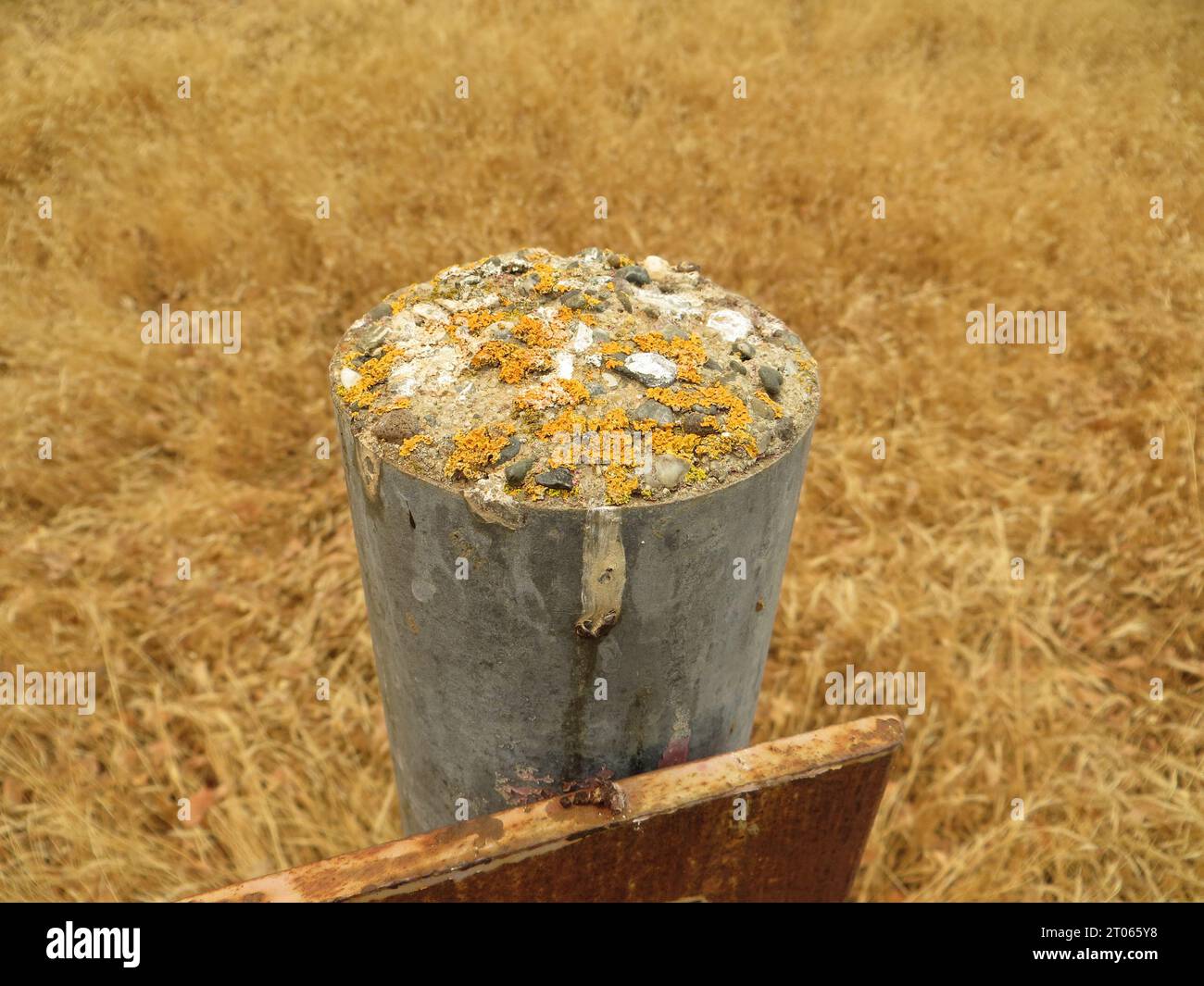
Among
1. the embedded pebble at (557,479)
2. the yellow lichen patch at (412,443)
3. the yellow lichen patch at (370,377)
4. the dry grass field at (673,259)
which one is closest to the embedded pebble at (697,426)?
the embedded pebble at (557,479)

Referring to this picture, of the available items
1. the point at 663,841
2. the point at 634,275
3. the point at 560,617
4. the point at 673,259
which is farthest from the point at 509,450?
the point at 673,259

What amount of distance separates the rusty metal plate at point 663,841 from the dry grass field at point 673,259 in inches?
64.8

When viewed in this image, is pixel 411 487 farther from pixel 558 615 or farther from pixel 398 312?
pixel 398 312

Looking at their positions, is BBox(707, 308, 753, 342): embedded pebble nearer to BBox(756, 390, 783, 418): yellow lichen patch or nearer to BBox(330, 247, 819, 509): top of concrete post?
BBox(330, 247, 819, 509): top of concrete post

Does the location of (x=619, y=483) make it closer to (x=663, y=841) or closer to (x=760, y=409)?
(x=760, y=409)

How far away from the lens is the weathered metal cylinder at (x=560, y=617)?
1.22 metres

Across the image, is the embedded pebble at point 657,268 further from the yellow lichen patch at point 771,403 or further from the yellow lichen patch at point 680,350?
the yellow lichen patch at point 771,403

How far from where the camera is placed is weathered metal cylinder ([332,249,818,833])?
→ 122 centimetres

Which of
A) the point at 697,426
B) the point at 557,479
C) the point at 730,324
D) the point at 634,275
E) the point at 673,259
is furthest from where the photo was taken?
the point at 673,259

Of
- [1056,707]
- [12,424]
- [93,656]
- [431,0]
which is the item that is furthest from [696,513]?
[431,0]

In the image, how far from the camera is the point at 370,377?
1421 mm

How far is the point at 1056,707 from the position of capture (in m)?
3.24

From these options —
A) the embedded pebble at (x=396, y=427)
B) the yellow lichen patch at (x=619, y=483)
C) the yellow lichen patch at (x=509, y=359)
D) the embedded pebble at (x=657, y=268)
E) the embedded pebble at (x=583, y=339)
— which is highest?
the embedded pebble at (x=657, y=268)

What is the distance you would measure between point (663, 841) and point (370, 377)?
3.02ft
